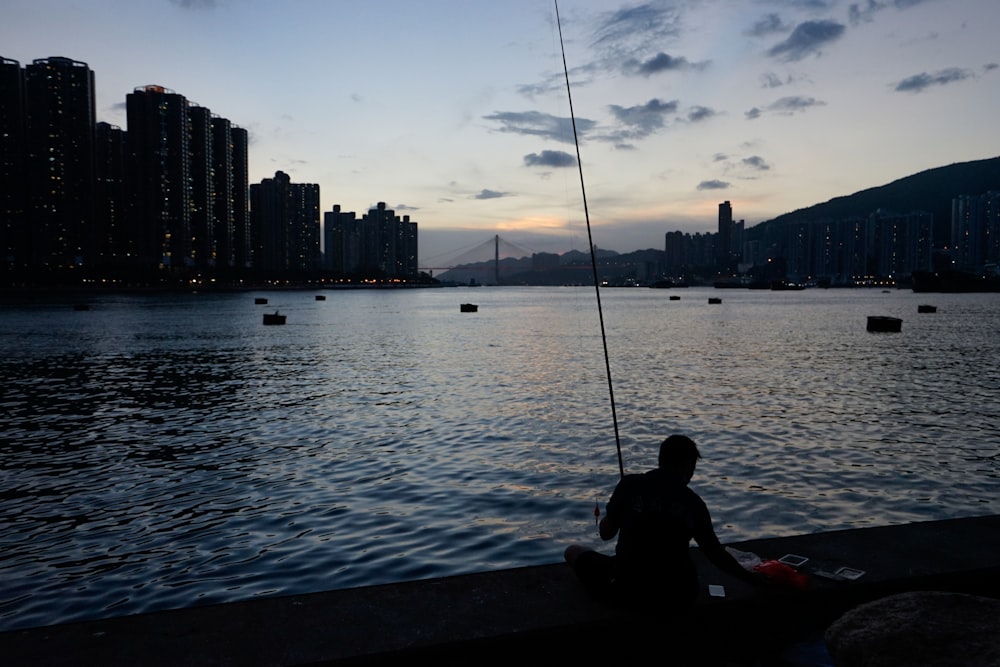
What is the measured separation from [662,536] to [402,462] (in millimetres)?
9454

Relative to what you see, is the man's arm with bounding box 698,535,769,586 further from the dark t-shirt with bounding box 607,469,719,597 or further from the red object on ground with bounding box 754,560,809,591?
the red object on ground with bounding box 754,560,809,591

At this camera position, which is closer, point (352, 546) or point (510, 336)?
point (352, 546)

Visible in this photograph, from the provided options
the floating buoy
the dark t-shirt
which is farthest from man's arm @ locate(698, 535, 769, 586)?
the floating buoy

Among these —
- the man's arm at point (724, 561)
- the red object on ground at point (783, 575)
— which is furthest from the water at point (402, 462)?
the man's arm at point (724, 561)

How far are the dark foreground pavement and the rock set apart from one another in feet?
1.45

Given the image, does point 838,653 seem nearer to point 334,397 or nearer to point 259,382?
point 334,397

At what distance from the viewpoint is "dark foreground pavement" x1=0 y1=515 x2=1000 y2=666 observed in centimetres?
402

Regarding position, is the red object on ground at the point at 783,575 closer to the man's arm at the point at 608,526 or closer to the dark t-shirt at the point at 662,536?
the dark t-shirt at the point at 662,536

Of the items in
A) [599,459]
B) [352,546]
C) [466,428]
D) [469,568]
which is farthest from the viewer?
[466,428]

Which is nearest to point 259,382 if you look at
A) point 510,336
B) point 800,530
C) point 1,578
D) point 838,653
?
point 1,578

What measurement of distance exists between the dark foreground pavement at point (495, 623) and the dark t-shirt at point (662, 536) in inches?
9.3

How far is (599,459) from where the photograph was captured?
45.0 feet

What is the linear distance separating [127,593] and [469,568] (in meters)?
3.89

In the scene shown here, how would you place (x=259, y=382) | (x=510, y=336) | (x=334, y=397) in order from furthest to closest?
(x=510, y=336), (x=259, y=382), (x=334, y=397)
